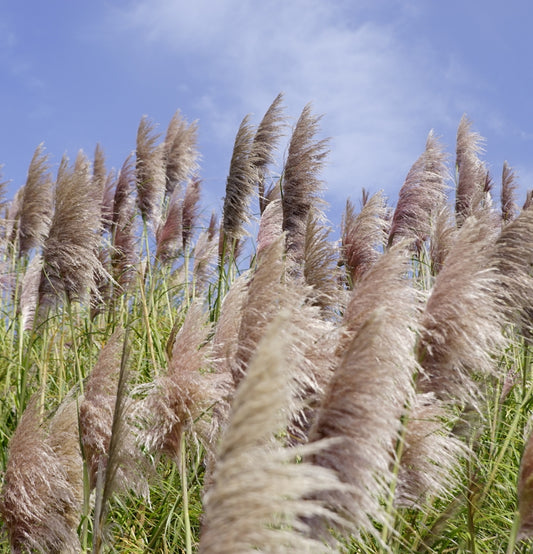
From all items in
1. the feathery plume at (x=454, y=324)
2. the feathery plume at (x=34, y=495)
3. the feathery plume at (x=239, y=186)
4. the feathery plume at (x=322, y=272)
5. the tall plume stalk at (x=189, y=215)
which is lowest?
the feathery plume at (x=34, y=495)

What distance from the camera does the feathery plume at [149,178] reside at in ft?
21.4

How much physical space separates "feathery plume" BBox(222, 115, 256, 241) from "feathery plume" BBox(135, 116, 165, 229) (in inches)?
55.1

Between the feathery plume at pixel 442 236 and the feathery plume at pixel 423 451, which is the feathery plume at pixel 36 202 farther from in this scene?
the feathery plume at pixel 423 451

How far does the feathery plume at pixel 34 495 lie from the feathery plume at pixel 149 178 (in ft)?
12.2

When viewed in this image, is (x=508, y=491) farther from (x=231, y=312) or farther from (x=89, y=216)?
(x=89, y=216)

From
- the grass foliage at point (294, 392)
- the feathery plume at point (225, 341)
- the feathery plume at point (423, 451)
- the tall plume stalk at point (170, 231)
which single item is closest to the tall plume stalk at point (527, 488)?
the grass foliage at point (294, 392)

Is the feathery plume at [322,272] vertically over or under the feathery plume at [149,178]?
under

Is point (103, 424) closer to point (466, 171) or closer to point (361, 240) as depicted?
point (361, 240)

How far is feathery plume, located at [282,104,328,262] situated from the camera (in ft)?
15.4

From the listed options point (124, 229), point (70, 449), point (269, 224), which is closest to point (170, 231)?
point (124, 229)

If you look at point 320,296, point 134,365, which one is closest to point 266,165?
point 134,365

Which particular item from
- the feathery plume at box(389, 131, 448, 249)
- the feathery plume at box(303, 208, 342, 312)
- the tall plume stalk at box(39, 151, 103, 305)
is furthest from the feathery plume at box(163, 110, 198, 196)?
the feathery plume at box(303, 208, 342, 312)

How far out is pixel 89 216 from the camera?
13.5 feet

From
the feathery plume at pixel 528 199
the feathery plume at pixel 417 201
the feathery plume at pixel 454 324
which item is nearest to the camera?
the feathery plume at pixel 454 324
